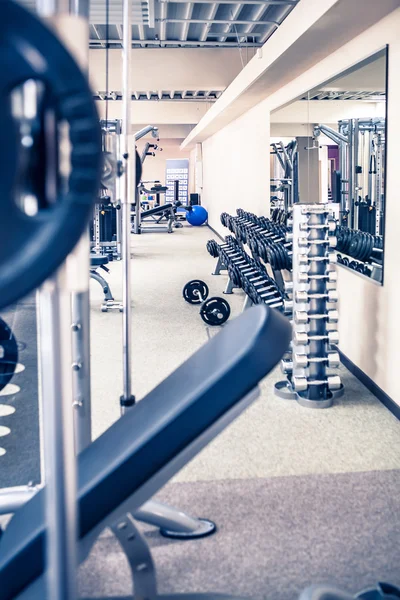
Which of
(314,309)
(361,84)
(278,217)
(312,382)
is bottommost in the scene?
(312,382)

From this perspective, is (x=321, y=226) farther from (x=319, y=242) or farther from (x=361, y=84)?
(x=361, y=84)

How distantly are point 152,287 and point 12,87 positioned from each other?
566 centimetres

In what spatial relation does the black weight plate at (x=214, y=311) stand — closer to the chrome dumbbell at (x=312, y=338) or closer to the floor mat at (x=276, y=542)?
the chrome dumbbell at (x=312, y=338)

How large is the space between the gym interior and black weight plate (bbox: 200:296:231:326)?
14mm

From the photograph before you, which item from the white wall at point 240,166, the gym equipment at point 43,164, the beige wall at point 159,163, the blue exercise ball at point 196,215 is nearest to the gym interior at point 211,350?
the gym equipment at point 43,164

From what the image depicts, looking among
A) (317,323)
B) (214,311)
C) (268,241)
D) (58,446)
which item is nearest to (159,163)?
(214,311)

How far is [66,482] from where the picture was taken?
578 millimetres

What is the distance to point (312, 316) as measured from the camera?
117 inches

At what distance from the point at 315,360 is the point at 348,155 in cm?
153

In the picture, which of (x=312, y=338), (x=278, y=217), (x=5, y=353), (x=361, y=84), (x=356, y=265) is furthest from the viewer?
(x=278, y=217)

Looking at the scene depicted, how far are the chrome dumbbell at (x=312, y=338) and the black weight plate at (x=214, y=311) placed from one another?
1.52 metres

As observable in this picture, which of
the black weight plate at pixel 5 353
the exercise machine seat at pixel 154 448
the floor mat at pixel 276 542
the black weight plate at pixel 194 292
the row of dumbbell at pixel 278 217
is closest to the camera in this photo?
the exercise machine seat at pixel 154 448

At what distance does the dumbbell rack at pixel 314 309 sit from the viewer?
2973mm

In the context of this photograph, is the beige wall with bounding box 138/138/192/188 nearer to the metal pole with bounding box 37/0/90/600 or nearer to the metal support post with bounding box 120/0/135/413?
the metal support post with bounding box 120/0/135/413
